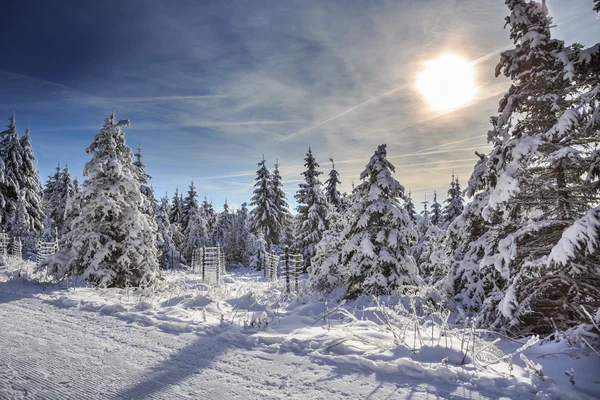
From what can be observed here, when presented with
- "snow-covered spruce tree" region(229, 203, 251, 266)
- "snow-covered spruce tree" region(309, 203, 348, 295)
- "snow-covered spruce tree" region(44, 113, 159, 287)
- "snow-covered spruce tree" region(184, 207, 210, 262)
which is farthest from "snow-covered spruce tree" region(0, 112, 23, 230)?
"snow-covered spruce tree" region(309, 203, 348, 295)

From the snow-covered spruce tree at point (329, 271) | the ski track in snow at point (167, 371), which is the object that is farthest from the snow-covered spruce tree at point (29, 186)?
the ski track in snow at point (167, 371)

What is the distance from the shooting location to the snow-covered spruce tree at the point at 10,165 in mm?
23755

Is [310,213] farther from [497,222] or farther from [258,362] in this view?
[258,362]

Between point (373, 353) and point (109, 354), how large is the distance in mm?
2955

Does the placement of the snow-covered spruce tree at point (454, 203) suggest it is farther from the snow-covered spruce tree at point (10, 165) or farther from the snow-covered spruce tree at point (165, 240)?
the snow-covered spruce tree at point (10, 165)

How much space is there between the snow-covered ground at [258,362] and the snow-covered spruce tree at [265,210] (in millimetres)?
26184

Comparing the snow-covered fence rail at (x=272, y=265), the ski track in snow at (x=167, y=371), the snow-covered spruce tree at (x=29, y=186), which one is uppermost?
the snow-covered spruce tree at (x=29, y=186)

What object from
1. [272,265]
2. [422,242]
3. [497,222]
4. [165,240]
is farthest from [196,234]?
[497,222]

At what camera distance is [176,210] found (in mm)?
41438

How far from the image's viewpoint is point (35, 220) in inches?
1035

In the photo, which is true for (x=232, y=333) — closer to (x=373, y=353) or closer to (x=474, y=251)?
(x=373, y=353)

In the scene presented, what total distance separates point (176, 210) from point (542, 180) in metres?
41.6

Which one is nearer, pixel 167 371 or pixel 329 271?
pixel 167 371

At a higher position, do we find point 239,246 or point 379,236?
point 379,236
